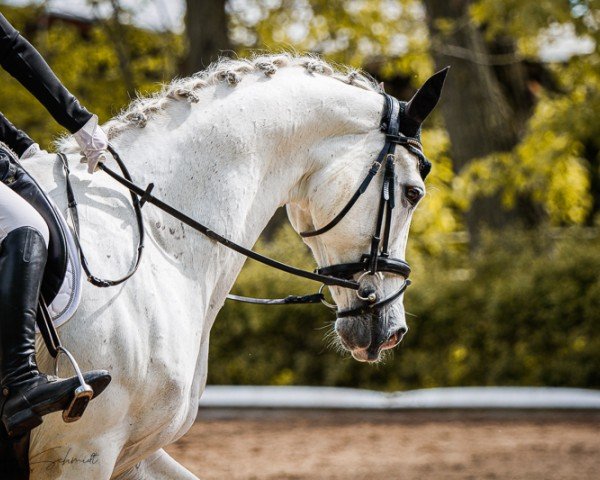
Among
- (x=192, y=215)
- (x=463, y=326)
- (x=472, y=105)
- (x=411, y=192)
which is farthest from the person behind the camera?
(x=472, y=105)

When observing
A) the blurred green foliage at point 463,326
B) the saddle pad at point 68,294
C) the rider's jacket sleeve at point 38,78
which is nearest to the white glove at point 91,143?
the rider's jacket sleeve at point 38,78

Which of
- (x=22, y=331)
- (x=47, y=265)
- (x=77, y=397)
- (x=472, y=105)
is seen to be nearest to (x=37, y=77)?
(x=47, y=265)

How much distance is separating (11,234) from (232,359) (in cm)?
979

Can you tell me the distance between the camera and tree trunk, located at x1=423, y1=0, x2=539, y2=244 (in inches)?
598

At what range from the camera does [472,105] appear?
15.4m

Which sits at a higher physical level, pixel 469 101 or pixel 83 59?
pixel 83 59

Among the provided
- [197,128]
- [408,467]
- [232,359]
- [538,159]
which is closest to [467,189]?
[538,159]

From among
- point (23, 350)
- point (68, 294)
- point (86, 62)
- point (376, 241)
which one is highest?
point (86, 62)

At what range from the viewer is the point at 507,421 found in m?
10.1

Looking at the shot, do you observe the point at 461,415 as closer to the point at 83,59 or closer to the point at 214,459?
the point at 214,459

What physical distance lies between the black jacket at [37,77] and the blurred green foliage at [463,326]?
7.72m

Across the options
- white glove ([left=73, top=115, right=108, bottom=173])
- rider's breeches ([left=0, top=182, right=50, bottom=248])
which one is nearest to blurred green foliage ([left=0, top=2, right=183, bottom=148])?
white glove ([left=73, top=115, right=108, bottom=173])

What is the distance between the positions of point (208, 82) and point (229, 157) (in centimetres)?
36

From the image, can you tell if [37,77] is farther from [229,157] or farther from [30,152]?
[229,157]
